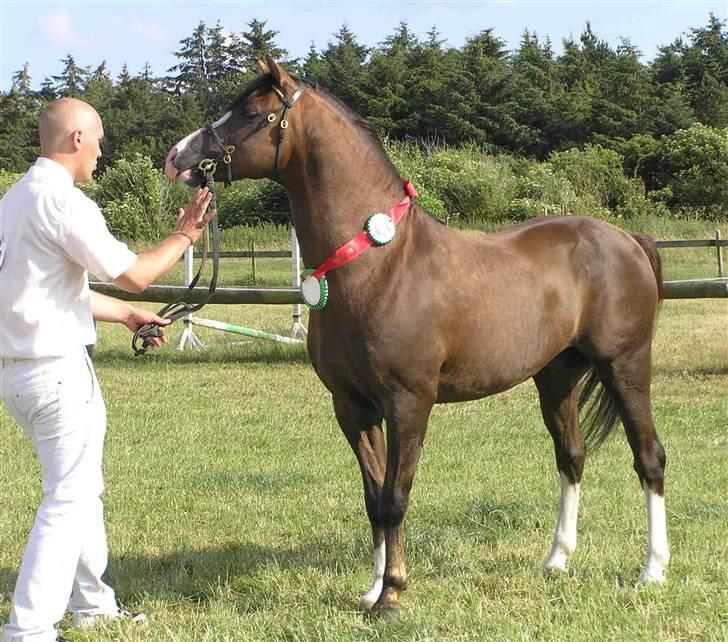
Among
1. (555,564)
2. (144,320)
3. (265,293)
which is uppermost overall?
(144,320)

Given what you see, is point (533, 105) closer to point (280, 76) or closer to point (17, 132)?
point (17, 132)

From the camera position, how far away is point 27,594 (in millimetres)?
3109

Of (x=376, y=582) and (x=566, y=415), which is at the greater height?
(x=566, y=415)

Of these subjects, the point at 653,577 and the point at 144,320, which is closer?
the point at 144,320

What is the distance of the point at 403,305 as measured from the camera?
11.8 ft

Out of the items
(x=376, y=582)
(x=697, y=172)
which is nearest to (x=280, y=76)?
(x=376, y=582)

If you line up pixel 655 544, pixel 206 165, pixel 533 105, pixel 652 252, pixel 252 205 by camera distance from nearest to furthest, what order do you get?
pixel 206 165 → pixel 655 544 → pixel 652 252 → pixel 252 205 → pixel 533 105

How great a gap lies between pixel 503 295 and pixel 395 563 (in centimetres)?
126

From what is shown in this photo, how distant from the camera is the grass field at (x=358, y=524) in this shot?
12.0 feet

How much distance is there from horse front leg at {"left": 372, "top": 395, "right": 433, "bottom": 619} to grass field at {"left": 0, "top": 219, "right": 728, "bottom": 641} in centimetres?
13

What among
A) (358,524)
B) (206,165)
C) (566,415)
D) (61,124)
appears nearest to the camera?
(61,124)

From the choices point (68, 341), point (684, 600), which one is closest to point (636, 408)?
point (684, 600)

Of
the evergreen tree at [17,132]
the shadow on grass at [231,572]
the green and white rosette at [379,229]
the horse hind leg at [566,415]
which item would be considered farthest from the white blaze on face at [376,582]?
the evergreen tree at [17,132]

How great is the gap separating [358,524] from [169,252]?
96.1 inches
